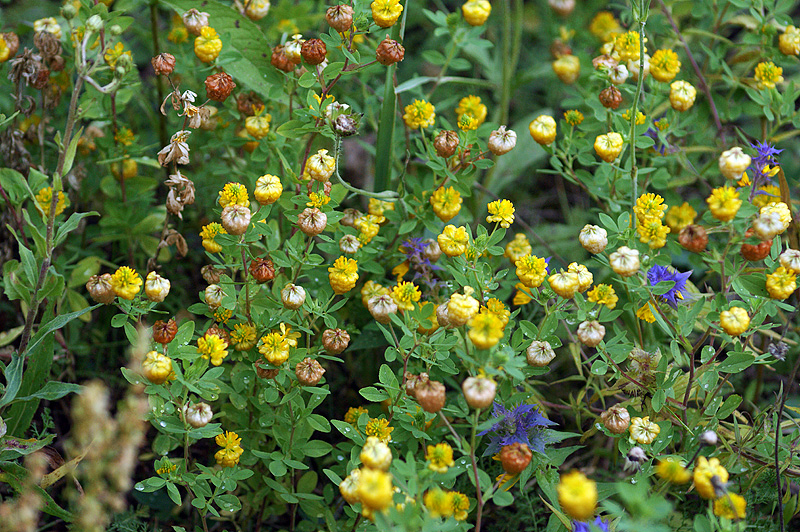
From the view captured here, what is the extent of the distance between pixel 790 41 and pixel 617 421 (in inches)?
51.9

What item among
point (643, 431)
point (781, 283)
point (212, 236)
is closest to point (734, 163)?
point (781, 283)

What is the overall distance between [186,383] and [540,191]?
2.04 m

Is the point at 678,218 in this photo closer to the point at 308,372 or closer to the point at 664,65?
the point at 664,65

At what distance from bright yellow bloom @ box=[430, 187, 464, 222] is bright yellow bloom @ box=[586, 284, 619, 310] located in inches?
15.9

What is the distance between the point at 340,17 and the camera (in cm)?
A: 157

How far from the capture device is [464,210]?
2186 mm

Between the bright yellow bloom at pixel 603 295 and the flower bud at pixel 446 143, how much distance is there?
50cm

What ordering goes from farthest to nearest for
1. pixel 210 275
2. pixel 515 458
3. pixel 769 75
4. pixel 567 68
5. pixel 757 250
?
1. pixel 567 68
2. pixel 769 75
3. pixel 210 275
4. pixel 757 250
5. pixel 515 458

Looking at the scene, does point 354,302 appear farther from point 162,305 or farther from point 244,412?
point 162,305

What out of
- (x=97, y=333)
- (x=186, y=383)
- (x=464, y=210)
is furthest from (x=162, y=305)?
(x=464, y=210)

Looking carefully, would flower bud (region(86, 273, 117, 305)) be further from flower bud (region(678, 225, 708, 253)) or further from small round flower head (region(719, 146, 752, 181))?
small round flower head (region(719, 146, 752, 181))

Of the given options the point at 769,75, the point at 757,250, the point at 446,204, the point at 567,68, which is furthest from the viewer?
the point at 567,68

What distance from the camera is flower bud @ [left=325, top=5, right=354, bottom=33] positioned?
5.14 ft

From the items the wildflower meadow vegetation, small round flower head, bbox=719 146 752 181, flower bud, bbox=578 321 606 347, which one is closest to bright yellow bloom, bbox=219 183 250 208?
the wildflower meadow vegetation
